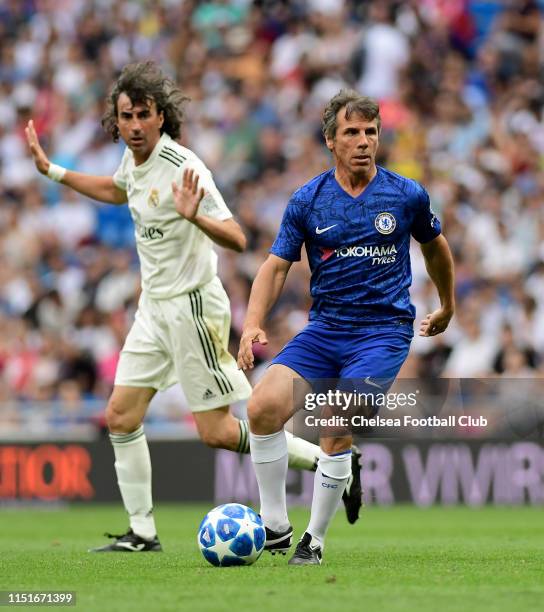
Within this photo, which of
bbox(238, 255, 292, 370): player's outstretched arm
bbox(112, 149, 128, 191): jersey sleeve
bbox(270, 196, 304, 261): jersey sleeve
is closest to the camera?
bbox(238, 255, 292, 370): player's outstretched arm

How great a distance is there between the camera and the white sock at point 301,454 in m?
8.78

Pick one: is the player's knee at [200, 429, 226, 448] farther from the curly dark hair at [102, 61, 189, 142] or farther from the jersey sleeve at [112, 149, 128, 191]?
the curly dark hair at [102, 61, 189, 142]

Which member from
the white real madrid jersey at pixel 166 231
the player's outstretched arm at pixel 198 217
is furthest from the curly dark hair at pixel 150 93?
the player's outstretched arm at pixel 198 217

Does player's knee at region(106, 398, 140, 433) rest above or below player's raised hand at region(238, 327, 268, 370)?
below

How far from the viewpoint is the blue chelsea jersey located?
24.4 feet

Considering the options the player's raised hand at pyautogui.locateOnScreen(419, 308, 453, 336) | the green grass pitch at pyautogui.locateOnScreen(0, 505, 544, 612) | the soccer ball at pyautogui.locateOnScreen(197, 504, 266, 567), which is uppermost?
the player's raised hand at pyautogui.locateOnScreen(419, 308, 453, 336)

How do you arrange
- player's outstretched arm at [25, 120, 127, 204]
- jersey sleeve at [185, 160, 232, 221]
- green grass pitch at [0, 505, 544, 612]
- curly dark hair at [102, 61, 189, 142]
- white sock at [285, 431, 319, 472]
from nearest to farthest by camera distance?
green grass pitch at [0, 505, 544, 612] < jersey sleeve at [185, 160, 232, 221] < curly dark hair at [102, 61, 189, 142] < white sock at [285, 431, 319, 472] < player's outstretched arm at [25, 120, 127, 204]

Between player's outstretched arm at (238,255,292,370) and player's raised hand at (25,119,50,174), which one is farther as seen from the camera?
player's raised hand at (25,119,50,174)

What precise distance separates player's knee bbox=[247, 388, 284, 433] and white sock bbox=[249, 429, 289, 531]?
5 centimetres

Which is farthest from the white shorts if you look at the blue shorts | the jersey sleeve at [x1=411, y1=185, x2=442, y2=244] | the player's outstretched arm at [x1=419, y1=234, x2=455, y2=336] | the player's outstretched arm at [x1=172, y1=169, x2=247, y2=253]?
the jersey sleeve at [x1=411, y1=185, x2=442, y2=244]

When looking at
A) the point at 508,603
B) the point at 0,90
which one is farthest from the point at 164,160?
the point at 0,90

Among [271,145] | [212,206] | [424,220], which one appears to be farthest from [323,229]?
[271,145]

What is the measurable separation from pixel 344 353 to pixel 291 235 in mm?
666

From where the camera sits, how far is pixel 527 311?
14711 millimetres
